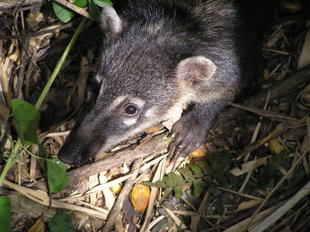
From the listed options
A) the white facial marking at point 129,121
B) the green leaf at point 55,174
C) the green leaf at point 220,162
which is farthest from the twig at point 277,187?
the green leaf at point 55,174

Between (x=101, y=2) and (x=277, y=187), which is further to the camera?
(x=277, y=187)

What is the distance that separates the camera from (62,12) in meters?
3.38

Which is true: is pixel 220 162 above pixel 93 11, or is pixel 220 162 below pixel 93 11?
below

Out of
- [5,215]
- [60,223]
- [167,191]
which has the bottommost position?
[60,223]

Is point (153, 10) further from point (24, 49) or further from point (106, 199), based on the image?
point (106, 199)

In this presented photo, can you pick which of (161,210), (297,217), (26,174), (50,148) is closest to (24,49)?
(50,148)

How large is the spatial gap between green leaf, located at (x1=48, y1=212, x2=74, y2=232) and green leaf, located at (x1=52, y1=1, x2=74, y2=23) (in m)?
2.14

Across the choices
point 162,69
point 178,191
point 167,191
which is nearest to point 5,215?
point 167,191

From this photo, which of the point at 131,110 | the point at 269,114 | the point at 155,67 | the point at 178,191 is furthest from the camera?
the point at 269,114

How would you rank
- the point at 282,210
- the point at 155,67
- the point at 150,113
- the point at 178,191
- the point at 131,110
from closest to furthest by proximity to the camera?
1. the point at 155,67
2. the point at 131,110
3. the point at 150,113
4. the point at 282,210
5. the point at 178,191

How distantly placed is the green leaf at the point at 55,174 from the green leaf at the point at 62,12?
1.53 m

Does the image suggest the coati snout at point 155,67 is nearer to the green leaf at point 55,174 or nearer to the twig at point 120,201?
the green leaf at point 55,174

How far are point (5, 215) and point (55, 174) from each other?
61 centimetres

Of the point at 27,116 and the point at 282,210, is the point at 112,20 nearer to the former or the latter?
the point at 27,116
